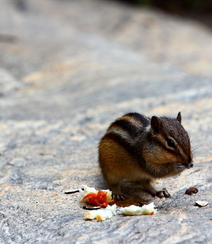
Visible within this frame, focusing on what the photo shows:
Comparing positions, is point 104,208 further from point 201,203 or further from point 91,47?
point 91,47

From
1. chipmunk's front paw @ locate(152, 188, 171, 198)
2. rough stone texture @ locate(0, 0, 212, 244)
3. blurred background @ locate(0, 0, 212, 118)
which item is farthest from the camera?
blurred background @ locate(0, 0, 212, 118)

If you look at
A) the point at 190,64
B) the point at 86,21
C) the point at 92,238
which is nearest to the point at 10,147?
the point at 92,238

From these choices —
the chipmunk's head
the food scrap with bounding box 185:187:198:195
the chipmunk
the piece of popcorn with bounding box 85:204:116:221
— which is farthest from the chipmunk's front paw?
the piece of popcorn with bounding box 85:204:116:221

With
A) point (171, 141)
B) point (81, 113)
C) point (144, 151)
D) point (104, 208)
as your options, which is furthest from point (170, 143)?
point (81, 113)

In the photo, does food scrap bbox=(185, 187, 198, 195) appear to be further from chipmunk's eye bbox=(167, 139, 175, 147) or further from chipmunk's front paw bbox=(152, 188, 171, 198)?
chipmunk's eye bbox=(167, 139, 175, 147)

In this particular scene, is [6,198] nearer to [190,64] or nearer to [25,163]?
[25,163]

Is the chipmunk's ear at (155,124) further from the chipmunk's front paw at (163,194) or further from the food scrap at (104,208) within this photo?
the food scrap at (104,208)

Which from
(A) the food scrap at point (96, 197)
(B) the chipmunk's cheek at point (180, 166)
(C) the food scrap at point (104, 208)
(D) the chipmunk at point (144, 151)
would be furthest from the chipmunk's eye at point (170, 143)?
(A) the food scrap at point (96, 197)
